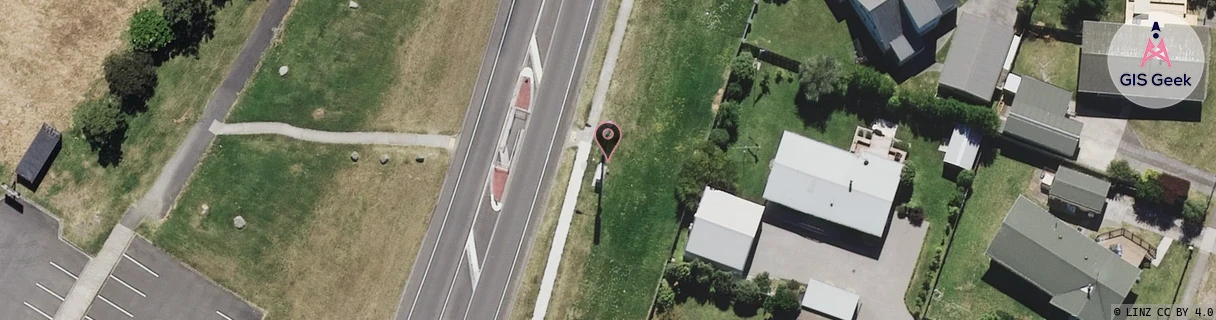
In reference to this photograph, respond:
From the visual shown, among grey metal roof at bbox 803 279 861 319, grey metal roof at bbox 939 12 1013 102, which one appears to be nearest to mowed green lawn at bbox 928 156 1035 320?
grey metal roof at bbox 939 12 1013 102

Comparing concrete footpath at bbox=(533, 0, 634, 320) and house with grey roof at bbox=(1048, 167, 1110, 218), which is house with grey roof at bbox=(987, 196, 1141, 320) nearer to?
house with grey roof at bbox=(1048, 167, 1110, 218)

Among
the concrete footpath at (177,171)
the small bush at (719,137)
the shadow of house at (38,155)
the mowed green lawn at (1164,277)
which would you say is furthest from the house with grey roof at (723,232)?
the shadow of house at (38,155)

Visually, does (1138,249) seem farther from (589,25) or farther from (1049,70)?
(589,25)

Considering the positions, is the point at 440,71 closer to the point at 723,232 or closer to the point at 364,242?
the point at 364,242

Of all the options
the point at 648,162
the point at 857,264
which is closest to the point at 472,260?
the point at 648,162

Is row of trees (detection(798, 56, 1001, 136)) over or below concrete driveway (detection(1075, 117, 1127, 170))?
below

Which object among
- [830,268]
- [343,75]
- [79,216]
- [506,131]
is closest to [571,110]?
[506,131]

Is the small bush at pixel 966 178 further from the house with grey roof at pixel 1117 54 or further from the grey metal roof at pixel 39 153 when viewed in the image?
the grey metal roof at pixel 39 153
